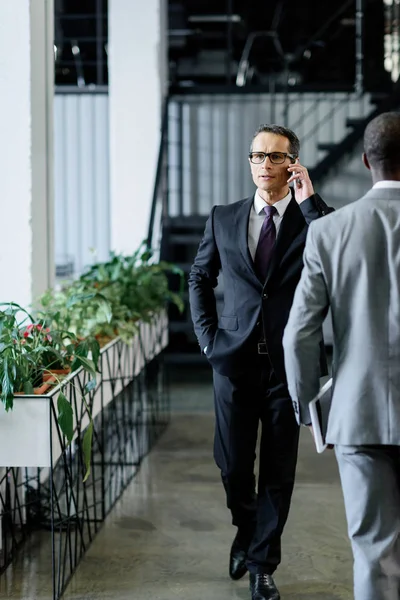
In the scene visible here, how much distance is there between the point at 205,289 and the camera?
3369mm

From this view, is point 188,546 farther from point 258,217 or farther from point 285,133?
point 285,133

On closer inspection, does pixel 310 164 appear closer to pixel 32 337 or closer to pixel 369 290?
pixel 32 337

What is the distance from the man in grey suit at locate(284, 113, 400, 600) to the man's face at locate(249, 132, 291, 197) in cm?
76

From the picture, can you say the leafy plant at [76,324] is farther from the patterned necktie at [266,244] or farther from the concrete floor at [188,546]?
the patterned necktie at [266,244]

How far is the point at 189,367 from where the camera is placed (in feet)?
30.5

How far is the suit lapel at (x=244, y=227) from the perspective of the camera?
317cm

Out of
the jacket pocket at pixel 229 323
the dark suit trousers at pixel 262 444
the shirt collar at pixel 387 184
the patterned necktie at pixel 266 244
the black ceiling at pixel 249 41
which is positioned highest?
the black ceiling at pixel 249 41

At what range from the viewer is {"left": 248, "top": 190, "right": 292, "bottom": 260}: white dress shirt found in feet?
10.6

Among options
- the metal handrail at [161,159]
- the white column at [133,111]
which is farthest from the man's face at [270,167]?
the white column at [133,111]

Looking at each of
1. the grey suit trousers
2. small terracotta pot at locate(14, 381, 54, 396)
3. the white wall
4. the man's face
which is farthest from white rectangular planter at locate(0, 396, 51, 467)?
the white wall

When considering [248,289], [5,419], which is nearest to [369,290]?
[248,289]

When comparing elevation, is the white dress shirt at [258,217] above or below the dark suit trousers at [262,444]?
above

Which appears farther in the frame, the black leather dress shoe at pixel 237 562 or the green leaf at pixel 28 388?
the black leather dress shoe at pixel 237 562

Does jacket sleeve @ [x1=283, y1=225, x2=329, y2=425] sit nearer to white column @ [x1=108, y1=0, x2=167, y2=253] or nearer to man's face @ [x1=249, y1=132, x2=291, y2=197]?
man's face @ [x1=249, y1=132, x2=291, y2=197]
